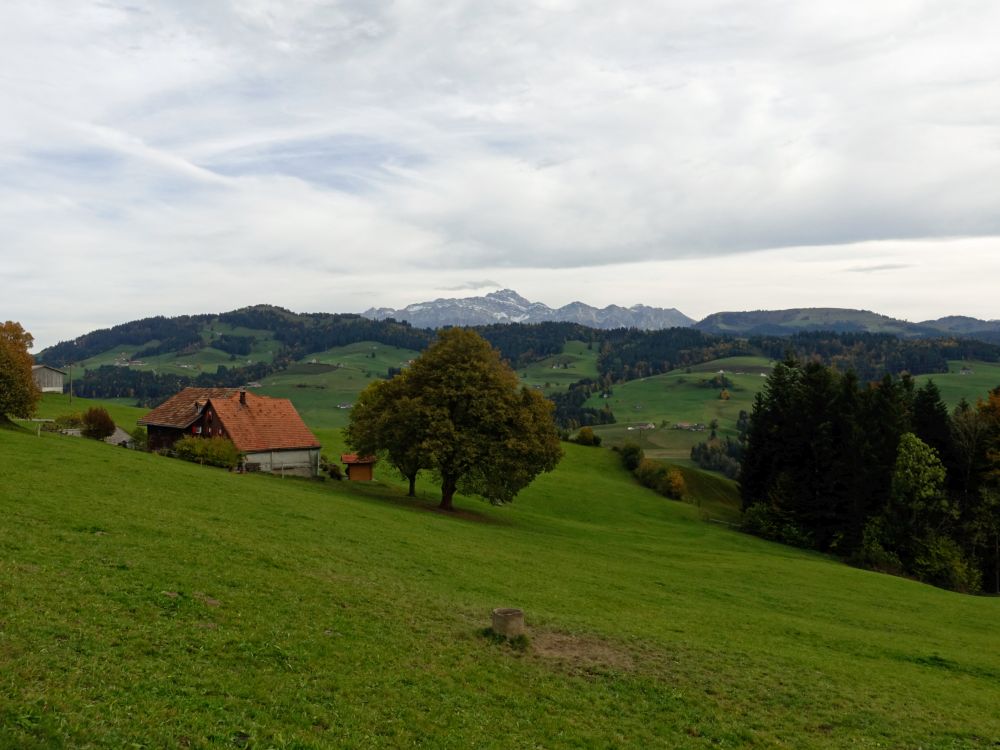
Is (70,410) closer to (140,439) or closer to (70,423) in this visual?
(140,439)

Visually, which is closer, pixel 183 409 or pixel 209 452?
pixel 209 452

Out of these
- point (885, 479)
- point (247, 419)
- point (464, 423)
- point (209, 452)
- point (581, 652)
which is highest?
point (464, 423)

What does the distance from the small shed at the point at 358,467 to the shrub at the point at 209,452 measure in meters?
15.4

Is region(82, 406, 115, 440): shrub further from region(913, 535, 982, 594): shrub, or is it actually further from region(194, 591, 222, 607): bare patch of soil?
region(913, 535, 982, 594): shrub

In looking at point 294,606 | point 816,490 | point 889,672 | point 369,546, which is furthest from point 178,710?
point 816,490

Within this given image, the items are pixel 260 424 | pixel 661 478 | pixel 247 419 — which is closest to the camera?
pixel 247 419

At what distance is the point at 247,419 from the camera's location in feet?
227

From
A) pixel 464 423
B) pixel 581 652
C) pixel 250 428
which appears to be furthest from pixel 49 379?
pixel 581 652

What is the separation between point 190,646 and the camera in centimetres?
1603

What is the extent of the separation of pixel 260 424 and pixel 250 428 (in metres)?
1.51

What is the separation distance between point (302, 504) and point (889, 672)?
32.4 metres

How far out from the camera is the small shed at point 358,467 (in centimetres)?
7412

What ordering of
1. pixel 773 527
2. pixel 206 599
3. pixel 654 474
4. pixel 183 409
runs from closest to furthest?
pixel 206 599, pixel 773 527, pixel 183 409, pixel 654 474

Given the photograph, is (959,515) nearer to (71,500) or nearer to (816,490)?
(816,490)
